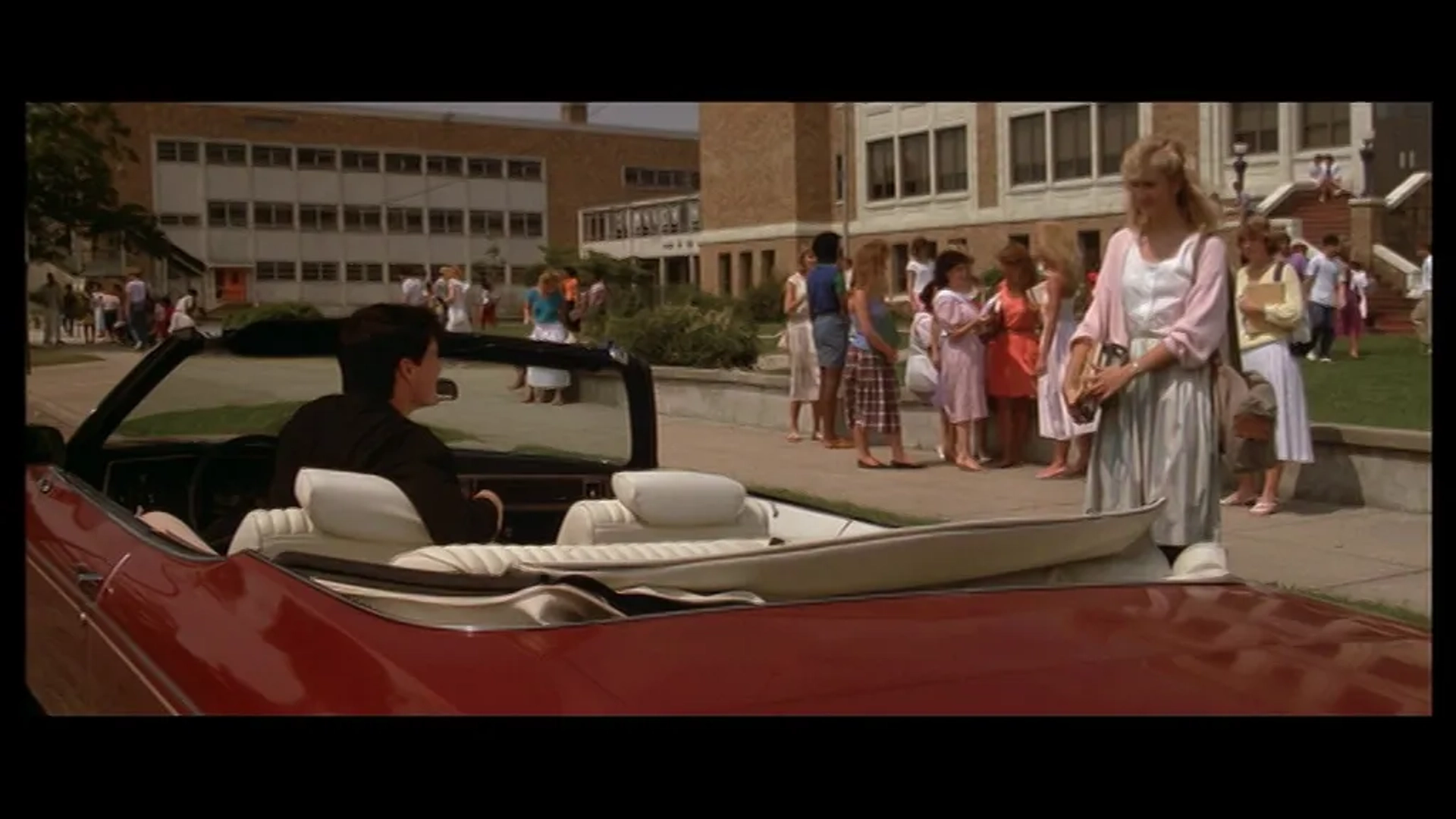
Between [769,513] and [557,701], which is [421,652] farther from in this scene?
[769,513]

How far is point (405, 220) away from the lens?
66.4m

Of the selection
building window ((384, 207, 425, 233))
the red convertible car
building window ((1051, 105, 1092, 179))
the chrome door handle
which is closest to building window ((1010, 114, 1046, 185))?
building window ((1051, 105, 1092, 179))

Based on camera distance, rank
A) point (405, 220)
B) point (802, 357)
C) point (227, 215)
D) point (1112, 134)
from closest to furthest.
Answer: point (802, 357) → point (1112, 134) → point (227, 215) → point (405, 220)

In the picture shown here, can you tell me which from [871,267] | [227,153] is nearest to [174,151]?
[227,153]

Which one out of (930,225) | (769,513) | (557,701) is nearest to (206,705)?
(557,701)

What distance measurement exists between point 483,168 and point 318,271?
1094 centimetres

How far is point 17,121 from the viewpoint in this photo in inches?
170

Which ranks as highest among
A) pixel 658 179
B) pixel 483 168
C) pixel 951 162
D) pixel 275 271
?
pixel 658 179

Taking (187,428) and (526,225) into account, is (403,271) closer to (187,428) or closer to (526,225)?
(526,225)

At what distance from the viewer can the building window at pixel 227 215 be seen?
203 feet

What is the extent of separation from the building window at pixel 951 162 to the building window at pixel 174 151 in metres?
32.2

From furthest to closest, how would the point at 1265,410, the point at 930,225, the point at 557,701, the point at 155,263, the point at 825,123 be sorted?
the point at 825,123 < the point at 930,225 < the point at 155,263 < the point at 1265,410 < the point at 557,701

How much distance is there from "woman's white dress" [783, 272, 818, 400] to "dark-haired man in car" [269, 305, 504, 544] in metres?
7.91

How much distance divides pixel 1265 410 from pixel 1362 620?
2.70 meters
